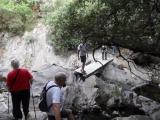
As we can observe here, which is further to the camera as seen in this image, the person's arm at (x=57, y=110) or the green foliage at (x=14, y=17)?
the green foliage at (x=14, y=17)

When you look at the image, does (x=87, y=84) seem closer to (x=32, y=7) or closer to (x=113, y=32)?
(x=113, y=32)

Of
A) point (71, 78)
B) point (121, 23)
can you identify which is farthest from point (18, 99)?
point (71, 78)

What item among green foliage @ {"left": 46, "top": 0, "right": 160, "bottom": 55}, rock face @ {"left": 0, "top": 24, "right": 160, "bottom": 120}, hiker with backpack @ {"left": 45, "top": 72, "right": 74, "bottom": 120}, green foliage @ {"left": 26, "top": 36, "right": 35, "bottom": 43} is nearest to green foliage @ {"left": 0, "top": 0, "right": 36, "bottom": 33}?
rock face @ {"left": 0, "top": 24, "right": 160, "bottom": 120}

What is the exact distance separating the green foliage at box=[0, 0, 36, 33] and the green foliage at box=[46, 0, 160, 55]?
12033 mm

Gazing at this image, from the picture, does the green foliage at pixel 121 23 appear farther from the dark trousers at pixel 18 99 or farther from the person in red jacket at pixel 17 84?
the dark trousers at pixel 18 99

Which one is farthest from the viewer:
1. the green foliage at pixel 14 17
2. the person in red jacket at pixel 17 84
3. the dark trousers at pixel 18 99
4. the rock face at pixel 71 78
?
the green foliage at pixel 14 17

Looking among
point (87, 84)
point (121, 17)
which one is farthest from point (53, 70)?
point (121, 17)

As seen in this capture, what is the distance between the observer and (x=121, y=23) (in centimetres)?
502

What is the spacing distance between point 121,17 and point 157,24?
81 cm

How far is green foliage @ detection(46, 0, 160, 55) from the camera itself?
4898 mm

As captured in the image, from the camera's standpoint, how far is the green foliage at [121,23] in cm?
490

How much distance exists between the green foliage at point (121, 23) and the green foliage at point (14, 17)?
12.0m

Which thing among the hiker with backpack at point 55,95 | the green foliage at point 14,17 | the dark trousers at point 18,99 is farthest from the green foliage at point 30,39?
the hiker with backpack at point 55,95

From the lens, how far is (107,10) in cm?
509
